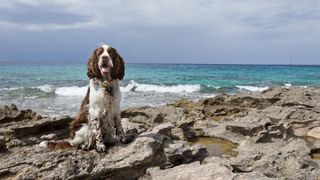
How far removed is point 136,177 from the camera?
4.98 metres

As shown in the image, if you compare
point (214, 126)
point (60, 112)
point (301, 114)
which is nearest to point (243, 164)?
point (214, 126)

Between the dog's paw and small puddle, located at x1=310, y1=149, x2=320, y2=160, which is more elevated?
the dog's paw

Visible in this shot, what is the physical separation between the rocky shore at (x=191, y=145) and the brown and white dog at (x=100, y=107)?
0.22 metres

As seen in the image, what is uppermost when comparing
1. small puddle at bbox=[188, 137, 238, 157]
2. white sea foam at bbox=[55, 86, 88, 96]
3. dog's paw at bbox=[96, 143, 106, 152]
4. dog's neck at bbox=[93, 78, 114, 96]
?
dog's neck at bbox=[93, 78, 114, 96]

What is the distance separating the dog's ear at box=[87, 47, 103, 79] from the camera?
507 centimetres

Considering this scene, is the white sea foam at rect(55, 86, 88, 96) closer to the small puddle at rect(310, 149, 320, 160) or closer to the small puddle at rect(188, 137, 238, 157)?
the small puddle at rect(188, 137, 238, 157)

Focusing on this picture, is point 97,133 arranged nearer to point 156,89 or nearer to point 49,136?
point 49,136

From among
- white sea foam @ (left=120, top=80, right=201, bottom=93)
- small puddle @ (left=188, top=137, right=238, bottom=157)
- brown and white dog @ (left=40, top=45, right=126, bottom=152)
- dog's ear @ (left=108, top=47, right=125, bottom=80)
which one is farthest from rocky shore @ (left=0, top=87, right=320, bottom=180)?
white sea foam @ (left=120, top=80, right=201, bottom=93)

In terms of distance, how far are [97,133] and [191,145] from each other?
6.90ft

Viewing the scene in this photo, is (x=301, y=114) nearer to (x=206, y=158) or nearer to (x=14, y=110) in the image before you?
(x=206, y=158)

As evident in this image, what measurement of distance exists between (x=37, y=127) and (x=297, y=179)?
4.92 meters

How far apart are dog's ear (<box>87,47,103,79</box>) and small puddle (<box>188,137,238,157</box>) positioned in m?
2.79

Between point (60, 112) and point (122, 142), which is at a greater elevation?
point (122, 142)

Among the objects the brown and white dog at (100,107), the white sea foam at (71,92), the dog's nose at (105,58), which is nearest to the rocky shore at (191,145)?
the brown and white dog at (100,107)
